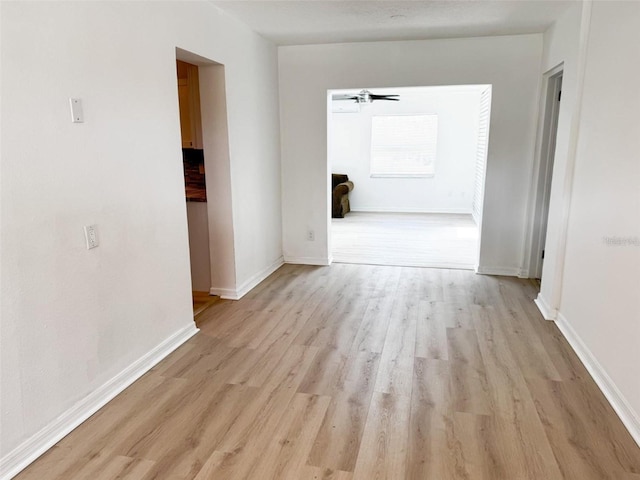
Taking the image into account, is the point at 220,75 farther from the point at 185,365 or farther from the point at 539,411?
the point at 539,411

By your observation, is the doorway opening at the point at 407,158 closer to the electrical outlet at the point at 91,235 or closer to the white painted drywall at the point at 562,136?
the white painted drywall at the point at 562,136

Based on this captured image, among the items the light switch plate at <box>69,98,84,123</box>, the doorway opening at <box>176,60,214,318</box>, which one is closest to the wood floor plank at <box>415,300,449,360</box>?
the doorway opening at <box>176,60,214,318</box>

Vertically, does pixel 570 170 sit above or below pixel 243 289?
above

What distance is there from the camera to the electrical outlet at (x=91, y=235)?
2209mm

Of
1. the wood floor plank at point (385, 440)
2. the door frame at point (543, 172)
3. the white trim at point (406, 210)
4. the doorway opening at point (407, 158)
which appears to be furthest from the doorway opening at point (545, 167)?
the white trim at point (406, 210)

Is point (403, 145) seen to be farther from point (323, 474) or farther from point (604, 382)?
point (323, 474)

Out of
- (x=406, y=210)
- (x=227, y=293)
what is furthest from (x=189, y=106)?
(x=406, y=210)

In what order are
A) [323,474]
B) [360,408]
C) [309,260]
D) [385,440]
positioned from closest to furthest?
[323,474] → [385,440] → [360,408] → [309,260]

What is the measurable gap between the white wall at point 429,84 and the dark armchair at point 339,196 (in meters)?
3.24

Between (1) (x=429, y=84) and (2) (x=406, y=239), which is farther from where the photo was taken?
(2) (x=406, y=239)

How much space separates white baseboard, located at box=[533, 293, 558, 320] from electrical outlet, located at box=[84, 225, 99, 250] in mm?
3248

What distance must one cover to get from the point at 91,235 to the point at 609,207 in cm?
283

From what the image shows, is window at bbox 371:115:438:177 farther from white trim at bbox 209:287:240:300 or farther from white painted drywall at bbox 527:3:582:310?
white trim at bbox 209:287:240:300

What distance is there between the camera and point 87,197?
2.20 meters
